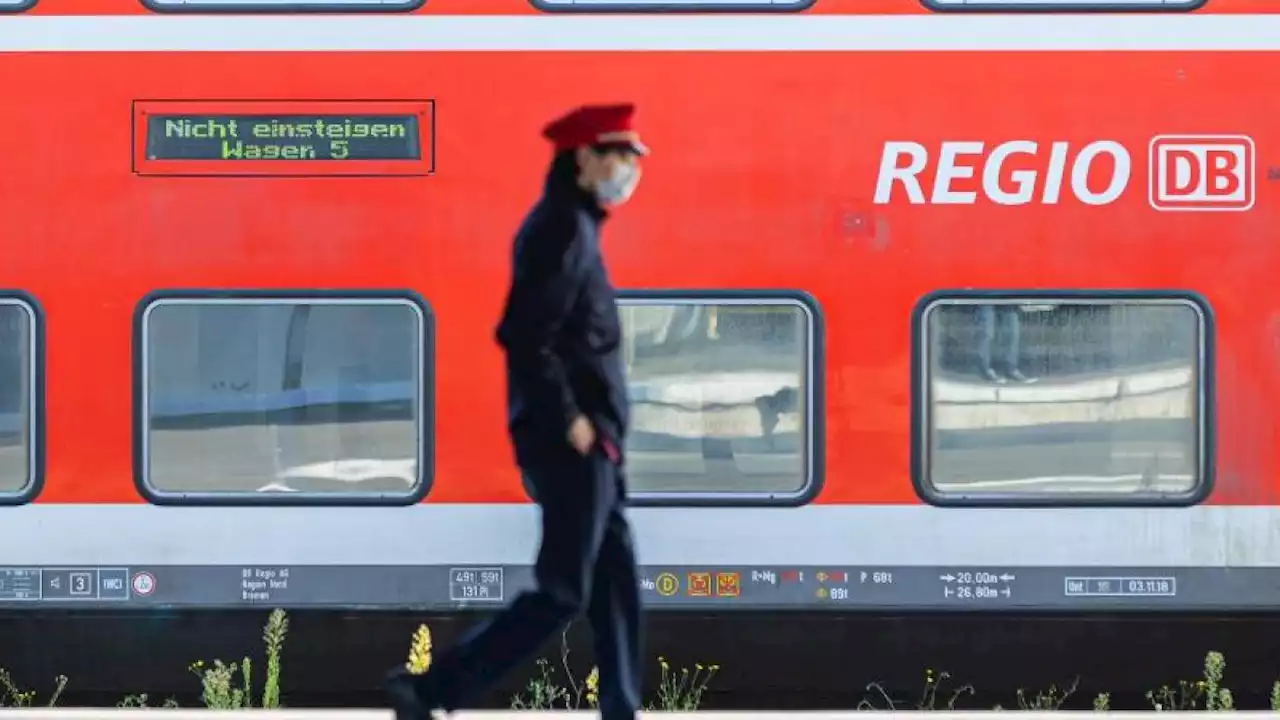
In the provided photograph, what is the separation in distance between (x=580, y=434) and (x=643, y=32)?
2.35 metres

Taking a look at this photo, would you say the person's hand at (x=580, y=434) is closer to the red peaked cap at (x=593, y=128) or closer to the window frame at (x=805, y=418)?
the red peaked cap at (x=593, y=128)

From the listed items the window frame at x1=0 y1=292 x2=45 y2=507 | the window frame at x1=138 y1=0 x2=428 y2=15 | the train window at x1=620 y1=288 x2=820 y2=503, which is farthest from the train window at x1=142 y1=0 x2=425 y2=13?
the train window at x1=620 y1=288 x2=820 y2=503

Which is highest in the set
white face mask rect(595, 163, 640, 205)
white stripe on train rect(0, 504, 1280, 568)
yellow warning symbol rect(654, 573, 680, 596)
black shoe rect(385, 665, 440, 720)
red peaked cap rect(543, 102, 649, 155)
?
red peaked cap rect(543, 102, 649, 155)

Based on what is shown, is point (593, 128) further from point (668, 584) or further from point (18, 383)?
point (18, 383)

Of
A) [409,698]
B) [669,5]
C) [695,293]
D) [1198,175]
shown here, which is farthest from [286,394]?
[1198,175]

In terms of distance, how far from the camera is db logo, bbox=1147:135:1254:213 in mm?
5887

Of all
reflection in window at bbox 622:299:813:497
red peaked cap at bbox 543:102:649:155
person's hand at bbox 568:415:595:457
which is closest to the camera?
person's hand at bbox 568:415:595:457

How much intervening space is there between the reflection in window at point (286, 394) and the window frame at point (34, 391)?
0.35m

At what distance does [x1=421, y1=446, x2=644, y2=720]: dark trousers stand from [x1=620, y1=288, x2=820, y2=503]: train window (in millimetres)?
1658

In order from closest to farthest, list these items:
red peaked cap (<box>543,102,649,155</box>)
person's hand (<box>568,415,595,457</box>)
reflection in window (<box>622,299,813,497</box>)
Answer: person's hand (<box>568,415,595,457</box>) → red peaked cap (<box>543,102,649,155</box>) → reflection in window (<box>622,299,813,497</box>)

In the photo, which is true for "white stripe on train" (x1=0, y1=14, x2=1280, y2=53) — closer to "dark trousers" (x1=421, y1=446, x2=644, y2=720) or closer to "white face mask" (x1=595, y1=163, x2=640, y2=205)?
"white face mask" (x1=595, y1=163, x2=640, y2=205)

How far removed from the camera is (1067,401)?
585 cm

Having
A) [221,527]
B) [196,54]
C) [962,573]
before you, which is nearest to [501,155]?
[196,54]

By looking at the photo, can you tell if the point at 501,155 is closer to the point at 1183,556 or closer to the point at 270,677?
the point at 270,677
